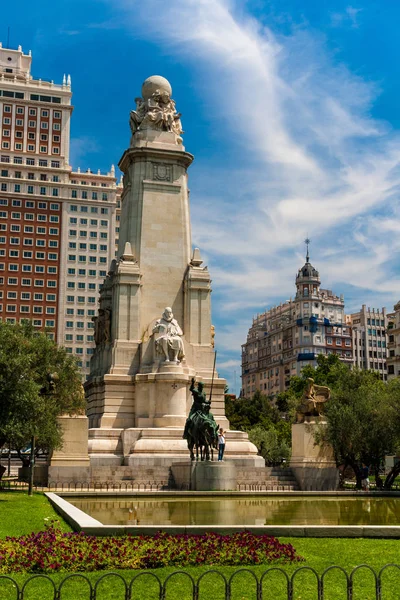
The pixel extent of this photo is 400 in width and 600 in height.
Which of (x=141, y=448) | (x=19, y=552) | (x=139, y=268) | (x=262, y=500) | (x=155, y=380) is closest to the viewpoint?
(x=19, y=552)

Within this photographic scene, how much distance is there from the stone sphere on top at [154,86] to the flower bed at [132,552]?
37.5m

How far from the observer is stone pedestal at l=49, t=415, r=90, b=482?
31.6 metres

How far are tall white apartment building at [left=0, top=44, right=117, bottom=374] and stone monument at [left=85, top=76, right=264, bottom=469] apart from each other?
75134 mm

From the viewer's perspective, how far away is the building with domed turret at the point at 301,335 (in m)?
138

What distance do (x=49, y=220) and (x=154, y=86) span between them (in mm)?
78532

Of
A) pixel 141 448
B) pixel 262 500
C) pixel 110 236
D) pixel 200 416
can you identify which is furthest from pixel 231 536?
pixel 110 236

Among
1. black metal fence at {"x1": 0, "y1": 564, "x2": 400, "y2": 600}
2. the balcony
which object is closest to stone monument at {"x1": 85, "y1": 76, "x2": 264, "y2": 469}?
black metal fence at {"x1": 0, "y1": 564, "x2": 400, "y2": 600}

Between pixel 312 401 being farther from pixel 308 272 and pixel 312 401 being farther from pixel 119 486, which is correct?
pixel 308 272

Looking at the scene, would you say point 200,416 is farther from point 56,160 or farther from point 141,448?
point 56,160

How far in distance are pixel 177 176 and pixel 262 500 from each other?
23956 mm

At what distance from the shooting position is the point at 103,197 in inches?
4958

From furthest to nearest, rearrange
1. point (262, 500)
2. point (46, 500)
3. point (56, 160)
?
point (56, 160) → point (262, 500) → point (46, 500)

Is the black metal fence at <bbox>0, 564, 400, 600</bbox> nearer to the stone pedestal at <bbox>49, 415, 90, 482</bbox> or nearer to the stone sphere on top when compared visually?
the stone pedestal at <bbox>49, 415, 90, 482</bbox>

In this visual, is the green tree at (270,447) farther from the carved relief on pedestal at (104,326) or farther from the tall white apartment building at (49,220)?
the tall white apartment building at (49,220)
